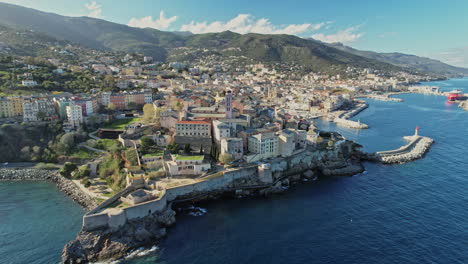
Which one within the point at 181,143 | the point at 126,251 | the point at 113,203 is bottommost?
the point at 126,251

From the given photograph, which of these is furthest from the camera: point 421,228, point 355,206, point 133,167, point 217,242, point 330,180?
point 330,180

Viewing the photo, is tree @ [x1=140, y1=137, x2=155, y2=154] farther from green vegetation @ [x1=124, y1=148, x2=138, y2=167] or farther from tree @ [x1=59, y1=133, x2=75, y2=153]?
tree @ [x1=59, y1=133, x2=75, y2=153]

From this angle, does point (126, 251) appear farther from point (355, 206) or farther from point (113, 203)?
point (355, 206)

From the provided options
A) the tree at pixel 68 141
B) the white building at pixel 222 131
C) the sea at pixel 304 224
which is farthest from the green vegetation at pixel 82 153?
the white building at pixel 222 131

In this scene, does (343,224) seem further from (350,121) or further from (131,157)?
(350,121)

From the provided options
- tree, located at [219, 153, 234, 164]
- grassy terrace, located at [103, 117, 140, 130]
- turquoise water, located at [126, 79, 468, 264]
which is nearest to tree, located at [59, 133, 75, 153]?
grassy terrace, located at [103, 117, 140, 130]

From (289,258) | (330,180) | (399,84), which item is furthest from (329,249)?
(399,84)

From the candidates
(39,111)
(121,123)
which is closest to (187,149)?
(121,123)
